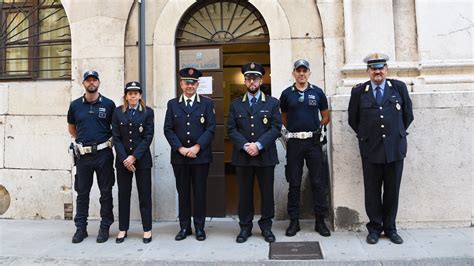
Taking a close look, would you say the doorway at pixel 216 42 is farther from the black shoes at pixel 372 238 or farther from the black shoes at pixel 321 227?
the black shoes at pixel 372 238

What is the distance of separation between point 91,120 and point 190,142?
1.43 metres

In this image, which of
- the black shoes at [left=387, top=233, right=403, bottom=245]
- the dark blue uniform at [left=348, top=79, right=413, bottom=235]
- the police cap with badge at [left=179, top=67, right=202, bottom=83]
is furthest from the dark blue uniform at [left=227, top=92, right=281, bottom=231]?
the black shoes at [left=387, top=233, right=403, bottom=245]

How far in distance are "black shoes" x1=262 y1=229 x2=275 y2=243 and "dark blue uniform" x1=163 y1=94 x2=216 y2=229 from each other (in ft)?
2.89

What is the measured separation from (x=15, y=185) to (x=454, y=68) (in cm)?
747

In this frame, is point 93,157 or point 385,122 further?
point 93,157

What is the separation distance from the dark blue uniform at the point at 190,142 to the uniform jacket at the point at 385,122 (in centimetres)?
204

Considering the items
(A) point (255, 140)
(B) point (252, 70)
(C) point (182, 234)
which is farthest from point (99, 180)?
(B) point (252, 70)

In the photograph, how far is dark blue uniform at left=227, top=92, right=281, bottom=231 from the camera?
5.32 metres

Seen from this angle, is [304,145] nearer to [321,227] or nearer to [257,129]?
[257,129]

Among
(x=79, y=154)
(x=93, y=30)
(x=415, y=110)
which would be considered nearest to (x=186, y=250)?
(x=79, y=154)

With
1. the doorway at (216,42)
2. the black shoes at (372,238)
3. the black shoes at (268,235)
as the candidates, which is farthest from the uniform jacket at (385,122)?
the doorway at (216,42)

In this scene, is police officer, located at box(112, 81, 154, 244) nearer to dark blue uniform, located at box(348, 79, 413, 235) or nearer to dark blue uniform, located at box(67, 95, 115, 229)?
dark blue uniform, located at box(67, 95, 115, 229)

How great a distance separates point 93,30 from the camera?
693cm

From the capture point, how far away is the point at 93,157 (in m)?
5.57
